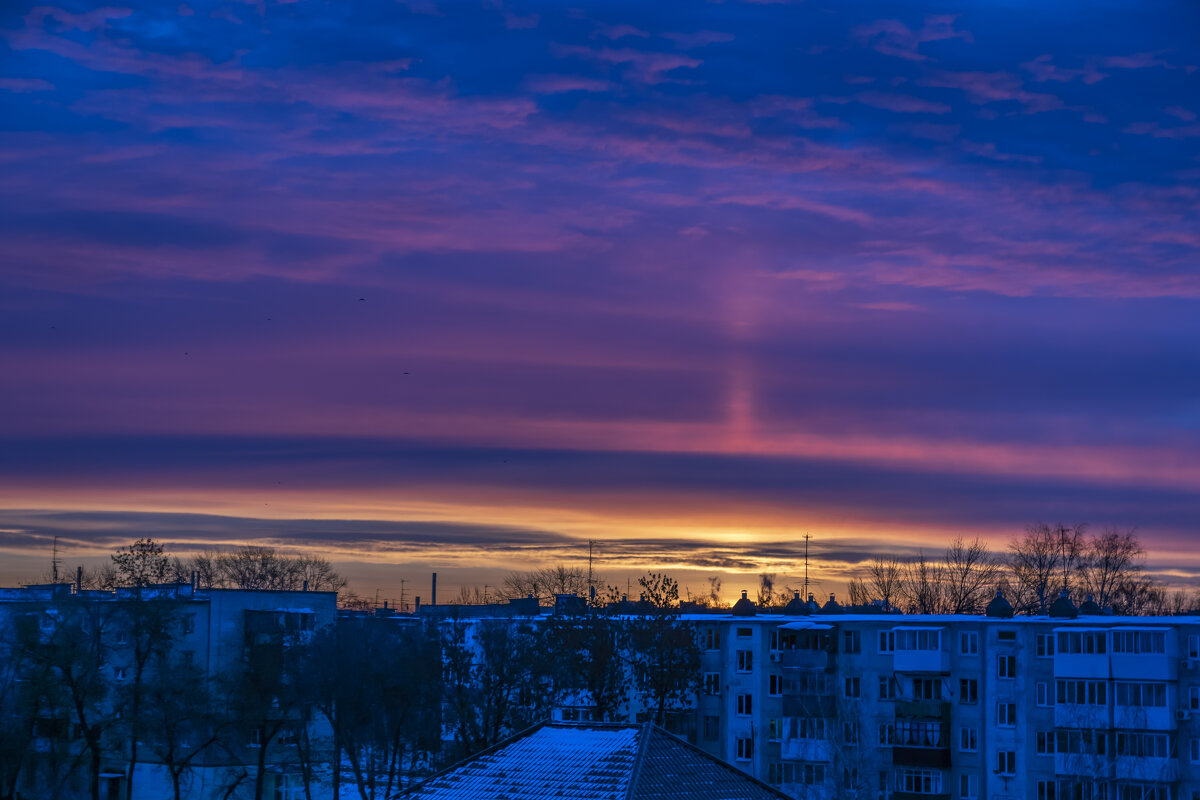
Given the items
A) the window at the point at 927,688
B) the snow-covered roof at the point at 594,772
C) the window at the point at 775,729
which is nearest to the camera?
the snow-covered roof at the point at 594,772

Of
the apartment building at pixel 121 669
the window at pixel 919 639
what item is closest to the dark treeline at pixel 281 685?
the apartment building at pixel 121 669

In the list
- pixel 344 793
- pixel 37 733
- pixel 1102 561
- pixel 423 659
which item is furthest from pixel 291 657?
pixel 1102 561

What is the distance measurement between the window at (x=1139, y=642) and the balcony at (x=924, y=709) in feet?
33.8

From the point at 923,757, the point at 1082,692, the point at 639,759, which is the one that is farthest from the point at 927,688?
the point at 639,759

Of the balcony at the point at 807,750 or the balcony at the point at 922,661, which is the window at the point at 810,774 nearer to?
the balcony at the point at 807,750

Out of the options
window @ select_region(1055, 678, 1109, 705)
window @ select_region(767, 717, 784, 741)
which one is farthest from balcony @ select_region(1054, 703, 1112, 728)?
window @ select_region(767, 717, 784, 741)

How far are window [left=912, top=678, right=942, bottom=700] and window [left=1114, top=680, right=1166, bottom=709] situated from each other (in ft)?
33.9

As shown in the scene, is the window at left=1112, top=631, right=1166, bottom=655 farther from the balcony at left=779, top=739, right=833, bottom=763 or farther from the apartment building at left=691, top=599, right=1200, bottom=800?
the balcony at left=779, top=739, right=833, bottom=763

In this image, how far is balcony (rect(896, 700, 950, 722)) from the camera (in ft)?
267

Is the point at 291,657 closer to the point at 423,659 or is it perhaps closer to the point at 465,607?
the point at 423,659

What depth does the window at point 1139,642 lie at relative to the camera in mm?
75438

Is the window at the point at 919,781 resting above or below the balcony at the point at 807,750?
below

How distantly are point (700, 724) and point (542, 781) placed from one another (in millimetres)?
48083

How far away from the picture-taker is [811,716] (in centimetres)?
8538
